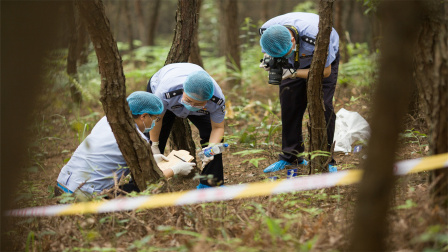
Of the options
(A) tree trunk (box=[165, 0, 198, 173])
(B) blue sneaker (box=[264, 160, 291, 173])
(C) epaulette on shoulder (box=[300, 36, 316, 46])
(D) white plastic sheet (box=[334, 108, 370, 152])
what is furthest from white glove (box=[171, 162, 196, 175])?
(D) white plastic sheet (box=[334, 108, 370, 152])

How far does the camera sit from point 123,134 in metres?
3.17

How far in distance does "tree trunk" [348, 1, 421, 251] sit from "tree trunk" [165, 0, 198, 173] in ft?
9.60

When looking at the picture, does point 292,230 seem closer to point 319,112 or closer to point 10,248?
point 319,112

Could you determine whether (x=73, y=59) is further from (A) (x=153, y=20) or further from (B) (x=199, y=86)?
(A) (x=153, y=20)

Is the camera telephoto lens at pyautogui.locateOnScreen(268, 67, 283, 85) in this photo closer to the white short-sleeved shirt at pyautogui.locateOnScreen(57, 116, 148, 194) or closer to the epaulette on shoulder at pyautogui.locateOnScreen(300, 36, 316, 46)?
the epaulette on shoulder at pyautogui.locateOnScreen(300, 36, 316, 46)

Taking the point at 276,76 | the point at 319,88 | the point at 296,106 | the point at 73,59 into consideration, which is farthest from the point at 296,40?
the point at 73,59

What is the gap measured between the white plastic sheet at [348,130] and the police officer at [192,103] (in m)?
1.71

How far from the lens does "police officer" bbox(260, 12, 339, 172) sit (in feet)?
13.9

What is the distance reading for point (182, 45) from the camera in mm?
4648

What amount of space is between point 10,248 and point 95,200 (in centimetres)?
58

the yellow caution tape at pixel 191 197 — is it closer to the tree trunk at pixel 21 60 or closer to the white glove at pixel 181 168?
the tree trunk at pixel 21 60

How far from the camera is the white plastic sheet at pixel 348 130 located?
5.41 m

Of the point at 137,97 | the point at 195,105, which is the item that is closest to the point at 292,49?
the point at 195,105

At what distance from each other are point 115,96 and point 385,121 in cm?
185
